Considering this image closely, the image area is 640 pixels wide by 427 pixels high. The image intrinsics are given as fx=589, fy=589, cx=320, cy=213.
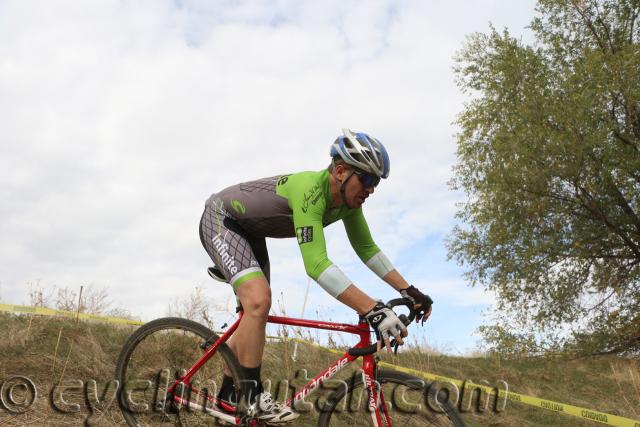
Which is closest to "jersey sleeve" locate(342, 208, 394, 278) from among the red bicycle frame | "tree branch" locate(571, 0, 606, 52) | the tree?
the red bicycle frame

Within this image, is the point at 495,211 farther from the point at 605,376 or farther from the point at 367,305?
the point at 367,305

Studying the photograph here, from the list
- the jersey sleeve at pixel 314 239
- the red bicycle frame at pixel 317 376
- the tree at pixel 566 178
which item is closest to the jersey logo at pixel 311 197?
the jersey sleeve at pixel 314 239

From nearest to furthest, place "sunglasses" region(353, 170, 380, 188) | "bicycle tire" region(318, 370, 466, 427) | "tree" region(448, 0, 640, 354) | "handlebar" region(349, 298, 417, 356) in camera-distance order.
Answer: "handlebar" region(349, 298, 417, 356) → "bicycle tire" region(318, 370, 466, 427) → "sunglasses" region(353, 170, 380, 188) → "tree" region(448, 0, 640, 354)

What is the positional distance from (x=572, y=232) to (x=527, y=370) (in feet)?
19.2

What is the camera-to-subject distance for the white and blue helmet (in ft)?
15.1

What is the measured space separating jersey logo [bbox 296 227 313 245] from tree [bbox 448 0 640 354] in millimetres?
14381

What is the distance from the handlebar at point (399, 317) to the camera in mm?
4176

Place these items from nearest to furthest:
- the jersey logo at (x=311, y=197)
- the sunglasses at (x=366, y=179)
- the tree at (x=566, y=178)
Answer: the jersey logo at (x=311, y=197), the sunglasses at (x=366, y=179), the tree at (x=566, y=178)

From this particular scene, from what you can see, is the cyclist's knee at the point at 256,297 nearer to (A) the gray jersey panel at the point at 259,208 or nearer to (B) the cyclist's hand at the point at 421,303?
(A) the gray jersey panel at the point at 259,208

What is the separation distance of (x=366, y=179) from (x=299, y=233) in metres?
0.71

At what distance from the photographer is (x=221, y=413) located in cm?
489

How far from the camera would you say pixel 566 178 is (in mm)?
17625

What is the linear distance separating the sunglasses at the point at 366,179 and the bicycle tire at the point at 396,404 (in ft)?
4.80

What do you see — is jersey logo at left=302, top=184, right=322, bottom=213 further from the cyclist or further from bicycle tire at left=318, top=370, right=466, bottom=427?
bicycle tire at left=318, top=370, right=466, bottom=427
